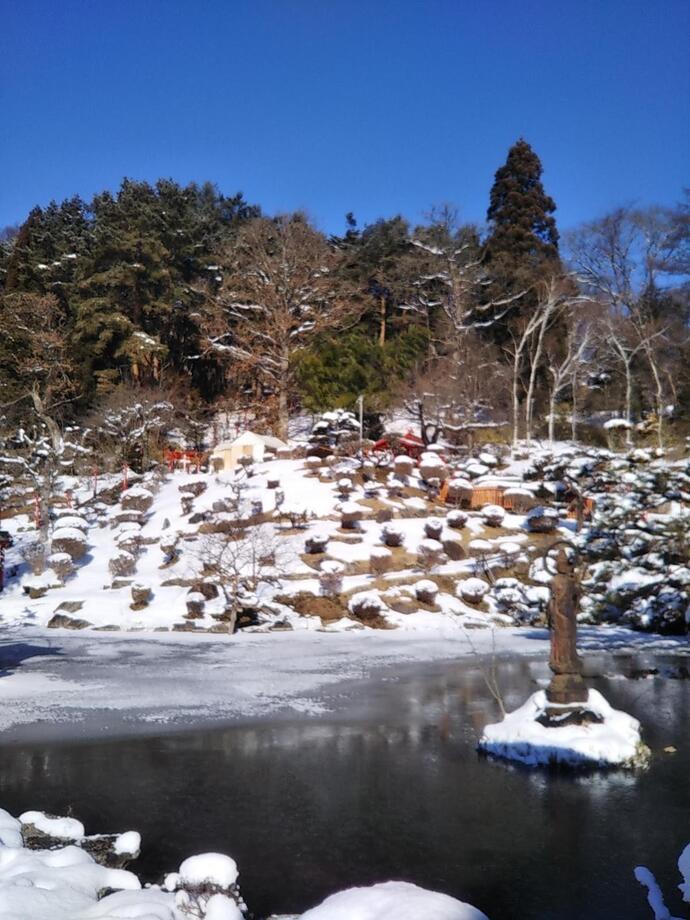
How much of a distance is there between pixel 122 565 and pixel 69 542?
72.2 inches

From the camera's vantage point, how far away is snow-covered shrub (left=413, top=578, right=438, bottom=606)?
1502 cm

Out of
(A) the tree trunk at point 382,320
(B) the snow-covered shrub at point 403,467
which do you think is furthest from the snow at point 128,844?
(A) the tree trunk at point 382,320

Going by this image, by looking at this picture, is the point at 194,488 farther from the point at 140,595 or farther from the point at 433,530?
the point at 433,530

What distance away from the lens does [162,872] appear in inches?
180

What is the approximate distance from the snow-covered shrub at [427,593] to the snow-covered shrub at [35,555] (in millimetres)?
8747

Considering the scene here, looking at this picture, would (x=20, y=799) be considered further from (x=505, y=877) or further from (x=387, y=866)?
(x=505, y=877)

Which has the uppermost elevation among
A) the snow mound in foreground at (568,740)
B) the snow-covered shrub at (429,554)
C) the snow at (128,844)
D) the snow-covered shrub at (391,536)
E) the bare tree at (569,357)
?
the bare tree at (569,357)

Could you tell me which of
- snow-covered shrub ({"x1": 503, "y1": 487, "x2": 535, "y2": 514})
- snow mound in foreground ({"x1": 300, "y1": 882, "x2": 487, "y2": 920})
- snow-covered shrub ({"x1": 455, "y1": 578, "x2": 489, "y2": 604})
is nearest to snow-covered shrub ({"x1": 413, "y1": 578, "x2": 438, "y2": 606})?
snow-covered shrub ({"x1": 455, "y1": 578, "x2": 489, "y2": 604})

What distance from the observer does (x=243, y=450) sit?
2472 centimetres

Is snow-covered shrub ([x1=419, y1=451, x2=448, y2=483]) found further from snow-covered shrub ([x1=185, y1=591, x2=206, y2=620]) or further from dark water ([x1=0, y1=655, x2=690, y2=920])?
dark water ([x1=0, y1=655, x2=690, y2=920])

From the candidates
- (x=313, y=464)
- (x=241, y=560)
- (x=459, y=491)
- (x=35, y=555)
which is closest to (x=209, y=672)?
(x=241, y=560)

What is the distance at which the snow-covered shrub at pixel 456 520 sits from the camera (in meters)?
18.4

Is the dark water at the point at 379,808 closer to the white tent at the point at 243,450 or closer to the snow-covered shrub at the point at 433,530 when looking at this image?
the snow-covered shrub at the point at 433,530

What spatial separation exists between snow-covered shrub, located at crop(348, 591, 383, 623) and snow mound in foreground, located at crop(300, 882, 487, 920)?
10432mm
